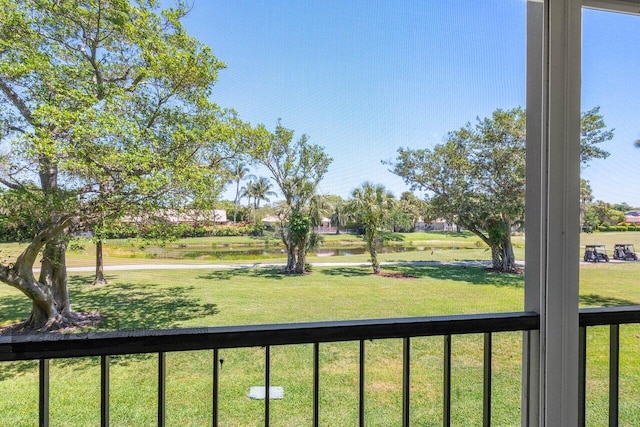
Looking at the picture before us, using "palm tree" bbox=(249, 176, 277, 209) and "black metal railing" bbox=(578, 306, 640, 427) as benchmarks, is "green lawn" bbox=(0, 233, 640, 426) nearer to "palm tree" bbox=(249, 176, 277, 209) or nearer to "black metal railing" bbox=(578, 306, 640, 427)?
"black metal railing" bbox=(578, 306, 640, 427)

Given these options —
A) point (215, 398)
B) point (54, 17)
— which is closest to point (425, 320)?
point (215, 398)

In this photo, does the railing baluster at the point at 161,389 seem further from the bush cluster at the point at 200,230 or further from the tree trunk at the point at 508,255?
the tree trunk at the point at 508,255

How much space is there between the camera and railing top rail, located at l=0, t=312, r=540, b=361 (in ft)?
3.29

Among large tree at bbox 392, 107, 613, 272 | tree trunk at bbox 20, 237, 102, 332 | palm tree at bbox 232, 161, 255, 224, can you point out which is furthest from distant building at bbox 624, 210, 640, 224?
tree trunk at bbox 20, 237, 102, 332

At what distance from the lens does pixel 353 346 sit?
1398mm

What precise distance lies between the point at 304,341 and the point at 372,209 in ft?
2.07

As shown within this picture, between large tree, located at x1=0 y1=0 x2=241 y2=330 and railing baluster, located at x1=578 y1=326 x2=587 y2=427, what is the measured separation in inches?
63.1

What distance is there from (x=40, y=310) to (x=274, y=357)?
909 millimetres

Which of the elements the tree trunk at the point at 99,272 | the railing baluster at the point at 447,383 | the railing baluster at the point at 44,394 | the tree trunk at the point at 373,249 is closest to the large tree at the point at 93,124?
the tree trunk at the point at 99,272

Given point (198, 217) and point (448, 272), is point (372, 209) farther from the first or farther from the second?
point (198, 217)

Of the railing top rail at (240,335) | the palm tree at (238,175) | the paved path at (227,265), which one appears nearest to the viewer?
the railing top rail at (240,335)

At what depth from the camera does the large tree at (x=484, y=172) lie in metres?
1.44

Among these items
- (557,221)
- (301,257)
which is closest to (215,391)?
(301,257)

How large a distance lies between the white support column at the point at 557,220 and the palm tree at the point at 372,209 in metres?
Answer: 0.59
